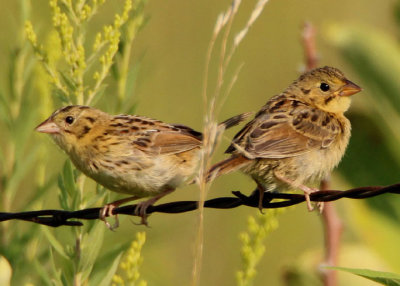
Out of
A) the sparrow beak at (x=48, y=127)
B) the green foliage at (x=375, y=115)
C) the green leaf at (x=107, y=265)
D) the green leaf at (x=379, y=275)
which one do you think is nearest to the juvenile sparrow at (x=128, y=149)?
the sparrow beak at (x=48, y=127)

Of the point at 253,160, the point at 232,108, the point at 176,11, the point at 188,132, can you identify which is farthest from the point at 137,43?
the point at 253,160

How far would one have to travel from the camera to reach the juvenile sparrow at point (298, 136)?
5074 millimetres

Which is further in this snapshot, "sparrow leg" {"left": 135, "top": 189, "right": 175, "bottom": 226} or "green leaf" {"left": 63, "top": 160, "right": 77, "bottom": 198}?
"sparrow leg" {"left": 135, "top": 189, "right": 175, "bottom": 226}

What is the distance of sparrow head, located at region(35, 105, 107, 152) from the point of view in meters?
5.32

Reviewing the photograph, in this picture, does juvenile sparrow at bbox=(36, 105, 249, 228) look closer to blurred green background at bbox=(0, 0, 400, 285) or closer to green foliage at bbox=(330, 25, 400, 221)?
blurred green background at bbox=(0, 0, 400, 285)

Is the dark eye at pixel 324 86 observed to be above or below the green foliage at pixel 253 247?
above

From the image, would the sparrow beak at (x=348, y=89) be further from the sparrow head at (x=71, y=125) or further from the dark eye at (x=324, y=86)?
the sparrow head at (x=71, y=125)

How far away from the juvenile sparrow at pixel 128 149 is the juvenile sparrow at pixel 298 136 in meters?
0.23

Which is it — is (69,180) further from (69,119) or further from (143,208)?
(69,119)

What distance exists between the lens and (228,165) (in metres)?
4.80

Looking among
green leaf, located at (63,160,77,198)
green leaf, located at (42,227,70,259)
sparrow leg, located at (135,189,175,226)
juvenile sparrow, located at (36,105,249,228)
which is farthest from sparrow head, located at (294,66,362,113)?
green leaf, located at (42,227,70,259)

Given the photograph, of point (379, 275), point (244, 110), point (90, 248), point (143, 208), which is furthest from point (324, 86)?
point (244, 110)

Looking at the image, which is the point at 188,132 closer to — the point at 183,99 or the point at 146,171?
the point at 146,171

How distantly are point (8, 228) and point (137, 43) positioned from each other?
5.28 meters
